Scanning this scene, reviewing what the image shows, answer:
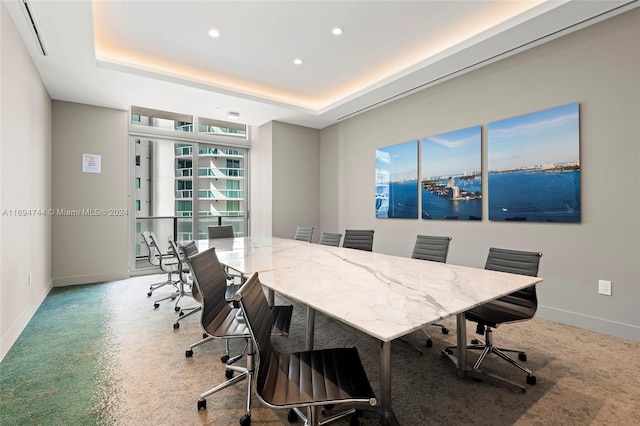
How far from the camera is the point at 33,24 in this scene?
2795 millimetres

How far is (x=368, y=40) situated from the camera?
11.6ft

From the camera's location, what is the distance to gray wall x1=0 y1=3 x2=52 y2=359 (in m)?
2.52

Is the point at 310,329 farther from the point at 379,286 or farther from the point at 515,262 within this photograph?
the point at 515,262

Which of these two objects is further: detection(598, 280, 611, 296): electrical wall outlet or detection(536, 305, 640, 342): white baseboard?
detection(598, 280, 611, 296): electrical wall outlet

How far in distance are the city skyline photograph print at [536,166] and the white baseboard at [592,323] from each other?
0.99 metres

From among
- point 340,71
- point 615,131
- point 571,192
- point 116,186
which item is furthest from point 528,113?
point 116,186

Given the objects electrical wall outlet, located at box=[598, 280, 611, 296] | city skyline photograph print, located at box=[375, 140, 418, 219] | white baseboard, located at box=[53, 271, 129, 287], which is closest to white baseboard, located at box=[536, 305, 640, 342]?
electrical wall outlet, located at box=[598, 280, 611, 296]

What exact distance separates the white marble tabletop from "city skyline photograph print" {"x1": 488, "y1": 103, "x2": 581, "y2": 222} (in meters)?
1.59

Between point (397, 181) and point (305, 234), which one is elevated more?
point (397, 181)

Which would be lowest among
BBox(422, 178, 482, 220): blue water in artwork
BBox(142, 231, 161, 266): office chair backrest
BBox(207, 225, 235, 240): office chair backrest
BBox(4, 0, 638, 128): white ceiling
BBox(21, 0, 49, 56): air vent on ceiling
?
BBox(142, 231, 161, 266): office chair backrest

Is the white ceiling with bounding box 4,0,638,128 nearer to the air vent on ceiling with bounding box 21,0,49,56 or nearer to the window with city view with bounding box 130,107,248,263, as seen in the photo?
the air vent on ceiling with bounding box 21,0,49,56

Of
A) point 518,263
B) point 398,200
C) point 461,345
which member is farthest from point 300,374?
point 398,200

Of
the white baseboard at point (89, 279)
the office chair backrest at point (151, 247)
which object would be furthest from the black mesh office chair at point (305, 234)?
the white baseboard at point (89, 279)

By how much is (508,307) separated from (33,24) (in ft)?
15.9
